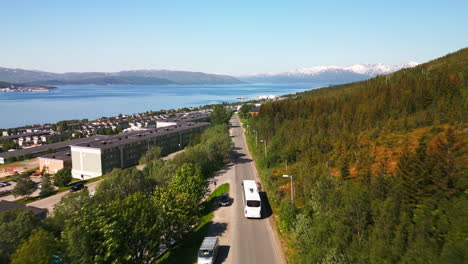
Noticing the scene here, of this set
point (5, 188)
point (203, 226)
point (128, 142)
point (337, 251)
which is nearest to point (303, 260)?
point (337, 251)

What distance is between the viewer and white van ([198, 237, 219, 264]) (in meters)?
16.5

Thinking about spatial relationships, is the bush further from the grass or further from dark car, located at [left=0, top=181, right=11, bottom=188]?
the grass

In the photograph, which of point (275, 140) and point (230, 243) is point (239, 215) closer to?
point (230, 243)

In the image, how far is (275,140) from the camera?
4509 cm

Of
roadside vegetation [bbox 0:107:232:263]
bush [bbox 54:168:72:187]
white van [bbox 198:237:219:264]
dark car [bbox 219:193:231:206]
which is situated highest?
roadside vegetation [bbox 0:107:232:263]

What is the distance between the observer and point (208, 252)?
660 inches

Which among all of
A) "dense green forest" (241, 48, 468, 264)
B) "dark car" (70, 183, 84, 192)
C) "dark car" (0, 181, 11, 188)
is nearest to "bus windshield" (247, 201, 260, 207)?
"dense green forest" (241, 48, 468, 264)

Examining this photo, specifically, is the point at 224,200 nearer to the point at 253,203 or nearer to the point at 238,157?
the point at 253,203

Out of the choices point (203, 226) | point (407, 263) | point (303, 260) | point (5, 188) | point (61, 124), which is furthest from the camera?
point (61, 124)

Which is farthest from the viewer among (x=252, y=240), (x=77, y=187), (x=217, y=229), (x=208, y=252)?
(x=77, y=187)

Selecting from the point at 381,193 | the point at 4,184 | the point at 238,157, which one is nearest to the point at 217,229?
the point at 381,193

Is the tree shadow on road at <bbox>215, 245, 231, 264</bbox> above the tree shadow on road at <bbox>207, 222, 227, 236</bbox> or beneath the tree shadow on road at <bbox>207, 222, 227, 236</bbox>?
above

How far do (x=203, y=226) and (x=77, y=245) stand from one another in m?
11.1

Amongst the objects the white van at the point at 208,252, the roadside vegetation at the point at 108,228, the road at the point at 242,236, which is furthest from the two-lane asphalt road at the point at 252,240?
the roadside vegetation at the point at 108,228
